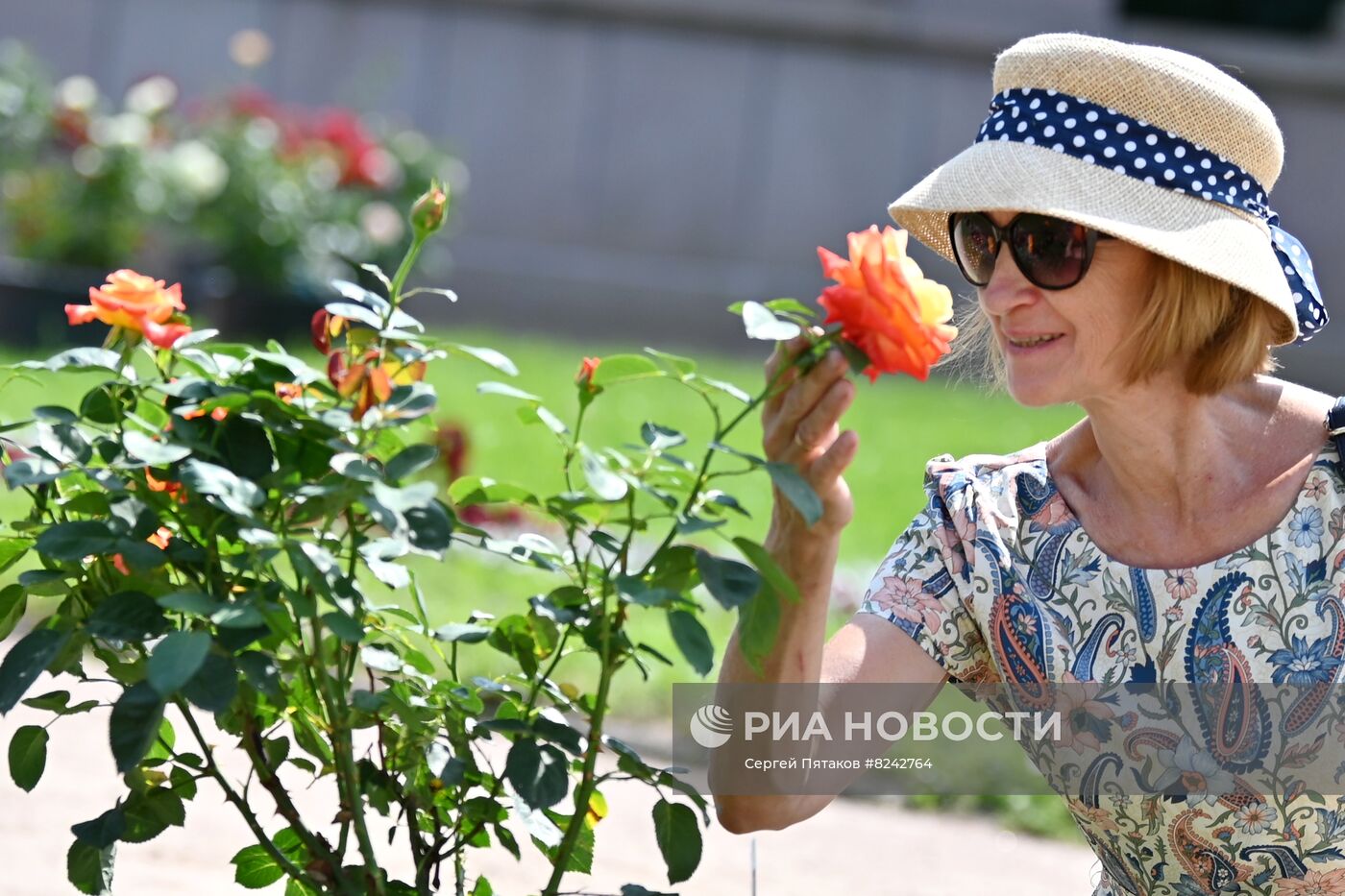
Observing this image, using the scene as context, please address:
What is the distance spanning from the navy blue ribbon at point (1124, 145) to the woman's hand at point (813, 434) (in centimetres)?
69

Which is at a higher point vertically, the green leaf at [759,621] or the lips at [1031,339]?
the lips at [1031,339]

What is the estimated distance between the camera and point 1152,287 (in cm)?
225

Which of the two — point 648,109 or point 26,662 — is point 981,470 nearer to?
point 26,662

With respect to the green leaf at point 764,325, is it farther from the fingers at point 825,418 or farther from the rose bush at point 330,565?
the fingers at point 825,418

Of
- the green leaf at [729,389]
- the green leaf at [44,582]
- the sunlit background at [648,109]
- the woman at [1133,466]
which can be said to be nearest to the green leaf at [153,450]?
the green leaf at [44,582]

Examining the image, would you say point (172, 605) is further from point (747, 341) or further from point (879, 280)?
point (747, 341)

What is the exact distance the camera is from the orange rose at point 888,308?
1511 millimetres

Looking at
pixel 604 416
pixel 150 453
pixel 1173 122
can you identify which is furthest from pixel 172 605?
pixel 604 416

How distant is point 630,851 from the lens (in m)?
3.72

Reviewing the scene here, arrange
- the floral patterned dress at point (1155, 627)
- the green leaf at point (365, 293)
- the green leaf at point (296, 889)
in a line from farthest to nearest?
1. the floral patterned dress at point (1155, 627)
2. the green leaf at point (296, 889)
3. the green leaf at point (365, 293)

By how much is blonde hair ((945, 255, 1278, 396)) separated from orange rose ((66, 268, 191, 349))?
1145 mm

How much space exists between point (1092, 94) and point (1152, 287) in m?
0.25

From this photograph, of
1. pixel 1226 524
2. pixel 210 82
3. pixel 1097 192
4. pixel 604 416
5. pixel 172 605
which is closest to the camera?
pixel 172 605

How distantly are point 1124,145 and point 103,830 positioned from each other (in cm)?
140
